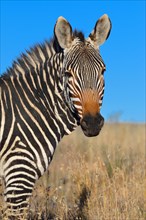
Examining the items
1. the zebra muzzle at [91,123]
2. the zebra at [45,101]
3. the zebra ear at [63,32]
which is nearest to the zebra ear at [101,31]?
the zebra at [45,101]

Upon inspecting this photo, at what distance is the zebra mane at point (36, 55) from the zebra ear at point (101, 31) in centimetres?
20

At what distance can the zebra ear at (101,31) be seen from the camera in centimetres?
666

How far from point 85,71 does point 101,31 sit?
34.5 inches

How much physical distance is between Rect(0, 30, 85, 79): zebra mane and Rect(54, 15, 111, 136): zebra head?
171mm

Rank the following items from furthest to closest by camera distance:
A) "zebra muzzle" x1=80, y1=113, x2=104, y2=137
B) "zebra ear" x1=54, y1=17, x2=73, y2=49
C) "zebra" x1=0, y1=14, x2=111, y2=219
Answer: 1. "zebra ear" x1=54, y1=17, x2=73, y2=49
2. "zebra" x1=0, y1=14, x2=111, y2=219
3. "zebra muzzle" x1=80, y1=113, x2=104, y2=137

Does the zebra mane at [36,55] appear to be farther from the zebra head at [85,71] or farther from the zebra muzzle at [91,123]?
the zebra muzzle at [91,123]

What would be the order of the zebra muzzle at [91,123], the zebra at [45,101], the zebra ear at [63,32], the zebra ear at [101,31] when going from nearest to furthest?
the zebra muzzle at [91,123] < the zebra at [45,101] < the zebra ear at [63,32] < the zebra ear at [101,31]

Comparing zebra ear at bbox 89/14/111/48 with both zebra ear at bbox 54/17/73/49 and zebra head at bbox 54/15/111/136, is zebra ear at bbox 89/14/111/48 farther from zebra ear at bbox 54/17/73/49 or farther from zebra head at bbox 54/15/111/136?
zebra ear at bbox 54/17/73/49

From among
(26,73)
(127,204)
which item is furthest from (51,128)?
(127,204)

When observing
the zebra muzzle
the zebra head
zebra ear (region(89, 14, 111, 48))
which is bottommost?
the zebra muzzle

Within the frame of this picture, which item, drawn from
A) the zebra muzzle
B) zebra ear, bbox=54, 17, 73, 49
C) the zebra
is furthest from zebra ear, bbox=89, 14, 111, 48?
the zebra muzzle

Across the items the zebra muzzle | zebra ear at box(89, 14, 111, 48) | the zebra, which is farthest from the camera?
→ zebra ear at box(89, 14, 111, 48)

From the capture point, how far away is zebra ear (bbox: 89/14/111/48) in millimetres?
6660

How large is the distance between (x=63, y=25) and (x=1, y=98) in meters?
1.23
